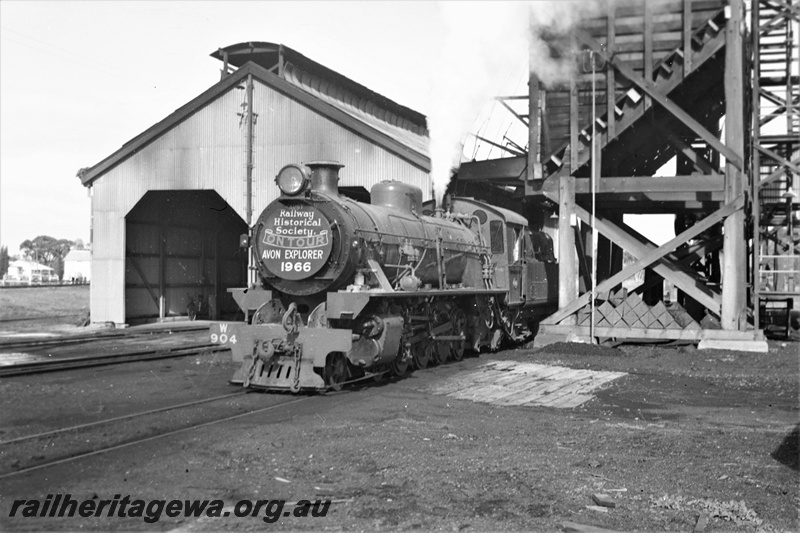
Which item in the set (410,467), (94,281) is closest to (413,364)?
(410,467)

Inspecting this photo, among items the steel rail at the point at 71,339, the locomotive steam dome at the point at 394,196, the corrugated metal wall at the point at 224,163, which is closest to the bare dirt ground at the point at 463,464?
the locomotive steam dome at the point at 394,196

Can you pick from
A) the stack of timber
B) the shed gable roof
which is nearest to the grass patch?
the shed gable roof

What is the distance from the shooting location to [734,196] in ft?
56.4

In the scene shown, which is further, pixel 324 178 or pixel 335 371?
pixel 324 178

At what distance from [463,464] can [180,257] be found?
1049 inches

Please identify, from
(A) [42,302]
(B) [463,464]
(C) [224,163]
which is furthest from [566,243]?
(A) [42,302]

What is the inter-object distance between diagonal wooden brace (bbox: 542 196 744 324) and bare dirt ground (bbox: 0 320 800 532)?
566cm

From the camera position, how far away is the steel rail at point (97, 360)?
14719mm

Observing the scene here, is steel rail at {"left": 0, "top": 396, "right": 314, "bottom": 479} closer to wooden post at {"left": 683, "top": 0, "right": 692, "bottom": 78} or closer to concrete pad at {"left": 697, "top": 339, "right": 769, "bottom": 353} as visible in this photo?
concrete pad at {"left": 697, "top": 339, "right": 769, "bottom": 353}

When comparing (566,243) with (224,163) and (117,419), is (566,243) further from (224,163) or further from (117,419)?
(224,163)

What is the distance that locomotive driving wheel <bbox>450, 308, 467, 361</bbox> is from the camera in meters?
16.0

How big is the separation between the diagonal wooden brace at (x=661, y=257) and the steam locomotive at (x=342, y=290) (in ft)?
10.0

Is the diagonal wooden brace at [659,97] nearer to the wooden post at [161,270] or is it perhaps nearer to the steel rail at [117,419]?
the steel rail at [117,419]

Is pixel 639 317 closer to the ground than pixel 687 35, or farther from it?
closer to the ground
